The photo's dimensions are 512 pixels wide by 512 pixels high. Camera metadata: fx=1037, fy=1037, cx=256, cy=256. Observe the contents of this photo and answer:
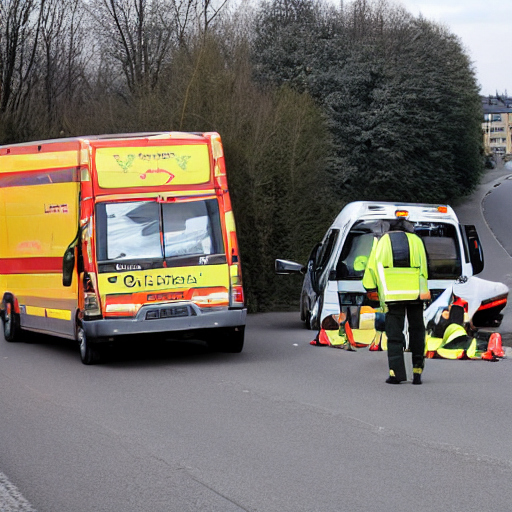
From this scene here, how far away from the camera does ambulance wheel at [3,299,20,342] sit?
631 inches

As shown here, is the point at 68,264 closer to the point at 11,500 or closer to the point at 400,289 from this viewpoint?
the point at 400,289

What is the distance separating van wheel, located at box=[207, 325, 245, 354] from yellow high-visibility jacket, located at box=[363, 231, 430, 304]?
122 inches

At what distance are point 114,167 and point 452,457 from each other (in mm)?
7017

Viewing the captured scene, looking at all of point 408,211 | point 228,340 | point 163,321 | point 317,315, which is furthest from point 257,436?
point 317,315

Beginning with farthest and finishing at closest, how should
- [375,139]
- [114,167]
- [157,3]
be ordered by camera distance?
[375,139], [157,3], [114,167]

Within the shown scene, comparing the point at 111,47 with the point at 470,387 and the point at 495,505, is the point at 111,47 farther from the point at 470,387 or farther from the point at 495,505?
the point at 495,505

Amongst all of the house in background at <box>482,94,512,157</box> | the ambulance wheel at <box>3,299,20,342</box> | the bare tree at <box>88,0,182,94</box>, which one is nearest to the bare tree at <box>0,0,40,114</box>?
the bare tree at <box>88,0,182,94</box>

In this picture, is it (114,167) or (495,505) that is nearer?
(495,505)

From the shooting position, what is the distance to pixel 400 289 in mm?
10508

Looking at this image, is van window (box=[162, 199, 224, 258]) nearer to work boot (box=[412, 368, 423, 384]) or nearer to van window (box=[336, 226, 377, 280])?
van window (box=[336, 226, 377, 280])

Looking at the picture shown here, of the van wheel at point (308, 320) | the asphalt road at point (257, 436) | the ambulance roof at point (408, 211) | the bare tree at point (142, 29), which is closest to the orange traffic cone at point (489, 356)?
the asphalt road at point (257, 436)

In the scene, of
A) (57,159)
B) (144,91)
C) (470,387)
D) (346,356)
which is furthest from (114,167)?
(144,91)

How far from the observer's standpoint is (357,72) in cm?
5212

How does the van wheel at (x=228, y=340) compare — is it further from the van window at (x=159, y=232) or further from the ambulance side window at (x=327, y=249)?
the ambulance side window at (x=327, y=249)
